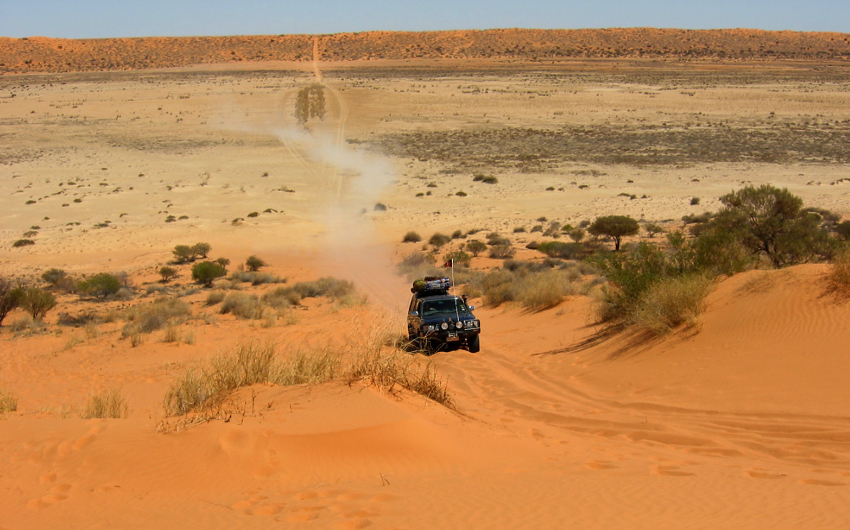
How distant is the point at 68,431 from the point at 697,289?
1113 cm

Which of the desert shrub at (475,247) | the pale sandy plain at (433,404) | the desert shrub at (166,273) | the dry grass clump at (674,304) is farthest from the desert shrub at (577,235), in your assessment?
the dry grass clump at (674,304)

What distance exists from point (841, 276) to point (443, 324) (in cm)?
787

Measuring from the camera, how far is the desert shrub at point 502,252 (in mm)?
31969

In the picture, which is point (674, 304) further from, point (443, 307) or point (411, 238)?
point (411, 238)

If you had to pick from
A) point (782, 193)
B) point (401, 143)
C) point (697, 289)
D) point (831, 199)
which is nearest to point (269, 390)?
point (697, 289)

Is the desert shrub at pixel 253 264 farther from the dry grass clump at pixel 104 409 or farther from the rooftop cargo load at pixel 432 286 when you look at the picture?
the dry grass clump at pixel 104 409

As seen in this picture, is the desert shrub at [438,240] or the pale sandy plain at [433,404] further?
the desert shrub at [438,240]

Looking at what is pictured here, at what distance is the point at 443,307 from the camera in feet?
53.8

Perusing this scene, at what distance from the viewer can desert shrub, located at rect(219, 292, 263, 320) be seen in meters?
23.2

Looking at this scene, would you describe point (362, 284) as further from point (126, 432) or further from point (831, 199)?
point (831, 199)

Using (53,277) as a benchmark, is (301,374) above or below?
above

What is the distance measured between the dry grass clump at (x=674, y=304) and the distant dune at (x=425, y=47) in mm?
110271

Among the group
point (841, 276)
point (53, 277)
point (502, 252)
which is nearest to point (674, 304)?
point (841, 276)

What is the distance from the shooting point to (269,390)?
9.68 meters
